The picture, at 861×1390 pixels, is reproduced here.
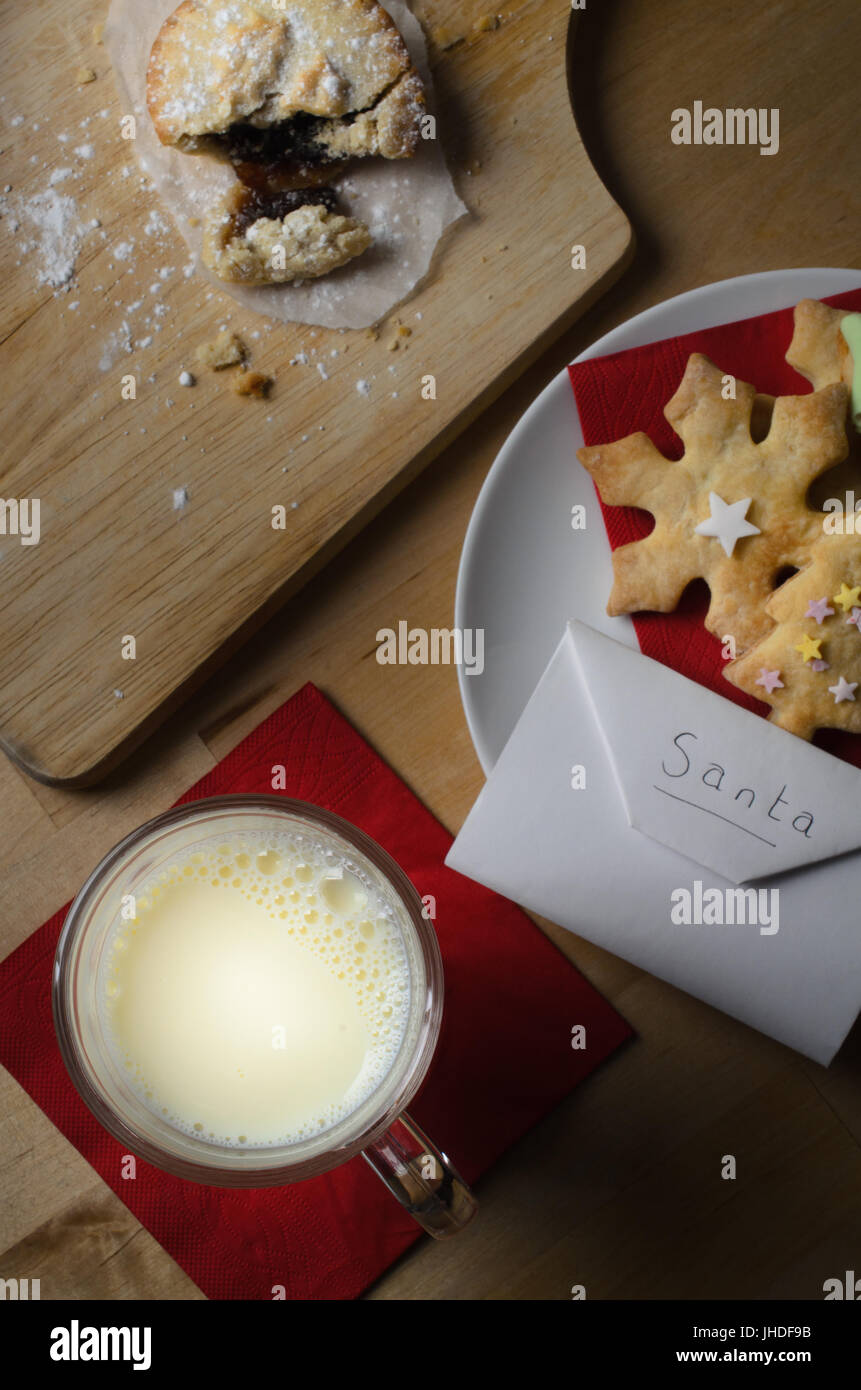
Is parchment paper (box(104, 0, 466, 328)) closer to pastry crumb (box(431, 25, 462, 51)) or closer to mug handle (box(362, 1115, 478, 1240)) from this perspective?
pastry crumb (box(431, 25, 462, 51))

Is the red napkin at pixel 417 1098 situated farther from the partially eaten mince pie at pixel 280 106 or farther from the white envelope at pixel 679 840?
the partially eaten mince pie at pixel 280 106

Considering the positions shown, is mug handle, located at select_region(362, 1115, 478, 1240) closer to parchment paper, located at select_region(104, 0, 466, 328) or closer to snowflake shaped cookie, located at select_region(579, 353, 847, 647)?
snowflake shaped cookie, located at select_region(579, 353, 847, 647)

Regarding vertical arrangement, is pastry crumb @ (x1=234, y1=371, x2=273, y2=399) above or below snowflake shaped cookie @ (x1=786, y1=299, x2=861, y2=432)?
above

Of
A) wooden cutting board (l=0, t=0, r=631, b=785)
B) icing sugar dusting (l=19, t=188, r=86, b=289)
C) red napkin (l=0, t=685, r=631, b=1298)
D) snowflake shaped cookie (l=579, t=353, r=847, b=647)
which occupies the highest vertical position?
icing sugar dusting (l=19, t=188, r=86, b=289)

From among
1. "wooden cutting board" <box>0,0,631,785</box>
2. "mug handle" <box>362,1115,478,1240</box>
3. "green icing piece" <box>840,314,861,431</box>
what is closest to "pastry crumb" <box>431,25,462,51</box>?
"wooden cutting board" <box>0,0,631,785</box>

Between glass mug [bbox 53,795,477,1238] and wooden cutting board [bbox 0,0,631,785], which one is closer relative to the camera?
glass mug [bbox 53,795,477,1238]

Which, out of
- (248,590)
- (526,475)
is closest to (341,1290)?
(248,590)
